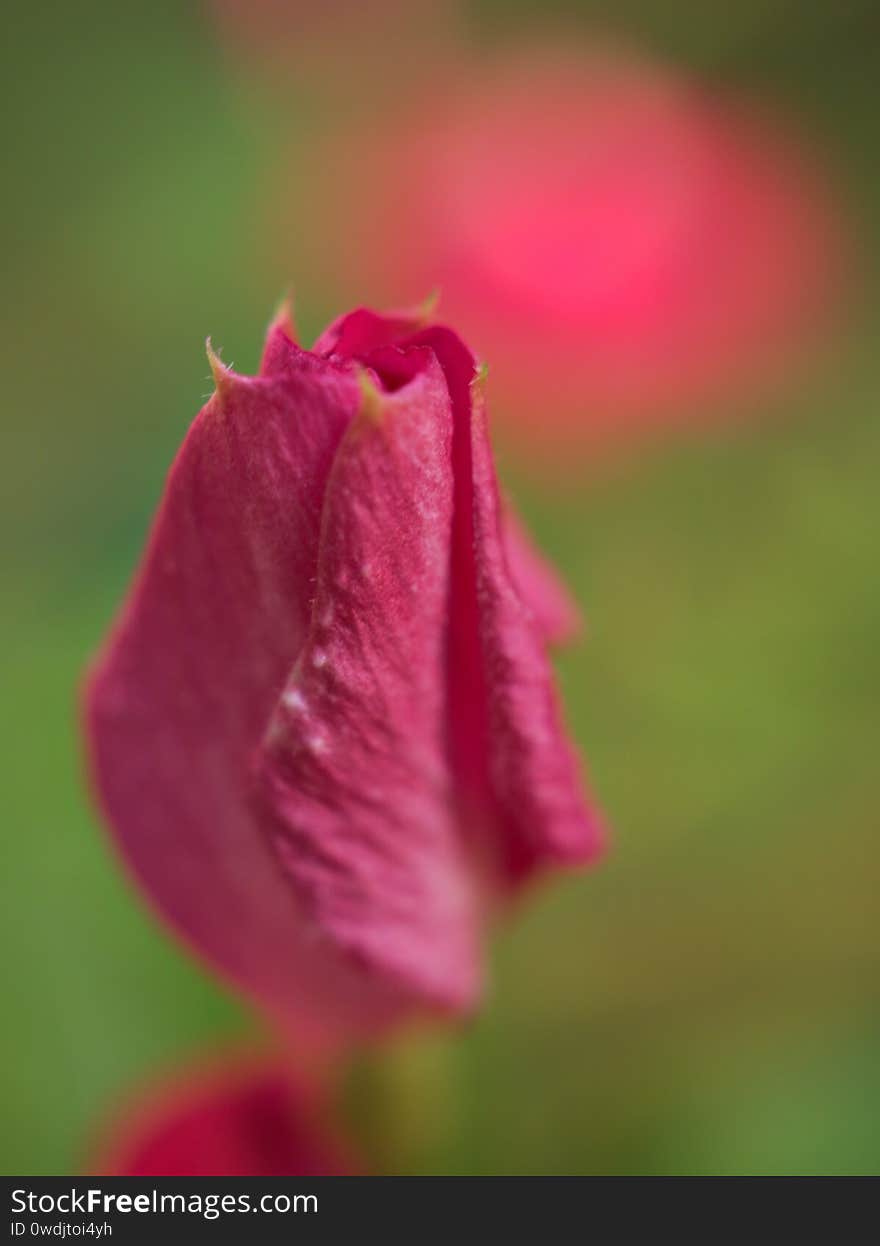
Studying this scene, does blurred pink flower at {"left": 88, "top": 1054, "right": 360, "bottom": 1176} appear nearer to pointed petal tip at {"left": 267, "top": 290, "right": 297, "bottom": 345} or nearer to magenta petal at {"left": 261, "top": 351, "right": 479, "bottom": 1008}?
magenta petal at {"left": 261, "top": 351, "right": 479, "bottom": 1008}

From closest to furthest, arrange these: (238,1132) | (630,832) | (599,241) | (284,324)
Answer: (284,324) < (238,1132) < (630,832) < (599,241)

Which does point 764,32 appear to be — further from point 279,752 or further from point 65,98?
point 279,752

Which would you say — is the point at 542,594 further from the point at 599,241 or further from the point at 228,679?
the point at 599,241

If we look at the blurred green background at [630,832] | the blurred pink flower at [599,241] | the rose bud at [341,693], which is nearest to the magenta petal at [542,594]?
the rose bud at [341,693]

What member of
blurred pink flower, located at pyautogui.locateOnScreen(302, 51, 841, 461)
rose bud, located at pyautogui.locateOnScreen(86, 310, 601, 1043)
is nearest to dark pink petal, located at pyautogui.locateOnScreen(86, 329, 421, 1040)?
rose bud, located at pyautogui.locateOnScreen(86, 310, 601, 1043)

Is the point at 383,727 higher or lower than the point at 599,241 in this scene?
lower

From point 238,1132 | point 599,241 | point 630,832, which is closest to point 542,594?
point 238,1132

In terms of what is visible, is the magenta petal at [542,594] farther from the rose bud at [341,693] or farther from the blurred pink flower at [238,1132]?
the blurred pink flower at [238,1132]
